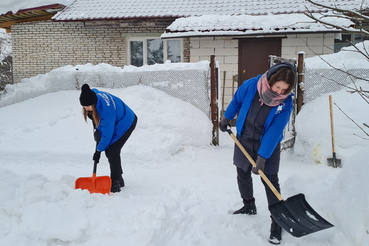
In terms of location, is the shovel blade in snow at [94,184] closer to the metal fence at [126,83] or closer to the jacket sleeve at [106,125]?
the jacket sleeve at [106,125]

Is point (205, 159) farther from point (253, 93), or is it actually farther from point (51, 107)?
point (51, 107)

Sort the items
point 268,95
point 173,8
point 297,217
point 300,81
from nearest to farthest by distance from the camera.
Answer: point 268,95
point 297,217
point 300,81
point 173,8

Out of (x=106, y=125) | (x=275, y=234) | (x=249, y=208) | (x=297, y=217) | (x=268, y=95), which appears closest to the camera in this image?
(x=268, y=95)

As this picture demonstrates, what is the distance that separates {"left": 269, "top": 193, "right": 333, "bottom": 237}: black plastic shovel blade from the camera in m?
2.32

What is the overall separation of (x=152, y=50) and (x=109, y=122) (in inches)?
292

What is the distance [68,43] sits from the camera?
1006 centimetres

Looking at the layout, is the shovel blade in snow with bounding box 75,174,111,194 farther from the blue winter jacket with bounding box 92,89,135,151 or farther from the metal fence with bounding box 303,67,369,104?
the metal fence with bounding box 303,67,369,104

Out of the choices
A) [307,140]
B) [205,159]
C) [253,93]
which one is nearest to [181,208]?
[253,93]

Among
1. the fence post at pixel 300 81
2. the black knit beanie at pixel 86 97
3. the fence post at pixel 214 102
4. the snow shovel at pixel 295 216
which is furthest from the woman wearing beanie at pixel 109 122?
the fence post at pixel 300 81

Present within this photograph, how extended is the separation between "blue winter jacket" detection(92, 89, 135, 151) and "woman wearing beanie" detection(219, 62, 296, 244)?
1.30 m

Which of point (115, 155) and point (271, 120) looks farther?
point (115, 155)

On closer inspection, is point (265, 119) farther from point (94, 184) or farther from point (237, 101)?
point (94, 184)

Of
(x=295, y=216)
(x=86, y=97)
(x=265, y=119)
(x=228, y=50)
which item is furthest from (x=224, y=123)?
(x=228, y=50)

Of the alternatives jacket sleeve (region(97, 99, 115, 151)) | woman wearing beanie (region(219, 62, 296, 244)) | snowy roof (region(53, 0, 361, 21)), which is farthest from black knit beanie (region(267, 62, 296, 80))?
snowy roof (region(53, 0, 361, 21))
